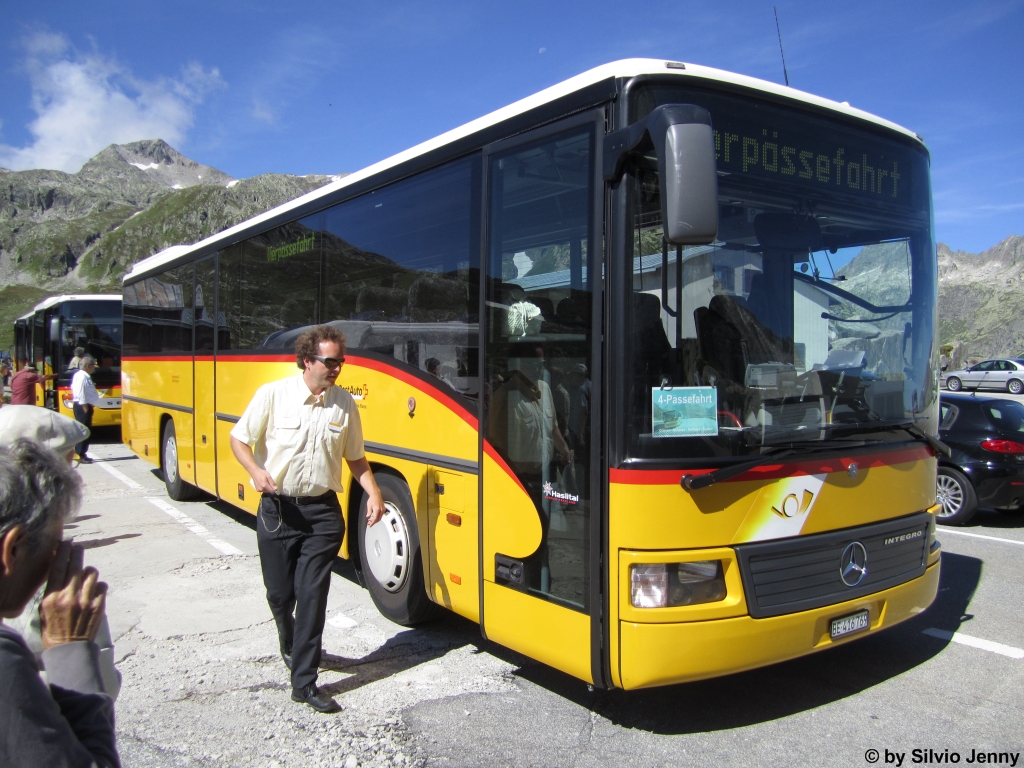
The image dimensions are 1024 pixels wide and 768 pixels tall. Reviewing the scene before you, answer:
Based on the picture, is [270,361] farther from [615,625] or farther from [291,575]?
[615,625]

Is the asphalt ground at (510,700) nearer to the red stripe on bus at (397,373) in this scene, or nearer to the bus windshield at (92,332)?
the red stripe on bus at (397,373)

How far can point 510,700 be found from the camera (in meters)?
4.37

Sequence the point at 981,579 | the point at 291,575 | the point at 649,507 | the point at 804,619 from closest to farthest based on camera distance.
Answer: the point at 649,507 → the point at 804,619 → the point at 291,575 → the point at 981,579

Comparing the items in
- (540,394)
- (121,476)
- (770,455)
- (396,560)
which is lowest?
(121,476)

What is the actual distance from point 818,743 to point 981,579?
3.81 m

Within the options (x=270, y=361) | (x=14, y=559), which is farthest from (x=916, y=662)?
(x=270, y=361)

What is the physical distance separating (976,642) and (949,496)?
4.33 metres

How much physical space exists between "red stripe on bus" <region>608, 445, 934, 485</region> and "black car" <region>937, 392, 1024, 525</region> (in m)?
5.08

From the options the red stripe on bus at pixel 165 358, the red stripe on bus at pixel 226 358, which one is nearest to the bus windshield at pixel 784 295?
the red stripe on bus at pixel 226 358

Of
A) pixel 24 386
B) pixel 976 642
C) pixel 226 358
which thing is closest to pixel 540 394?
pixel 976 642

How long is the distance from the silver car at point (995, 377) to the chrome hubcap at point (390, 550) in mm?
37248

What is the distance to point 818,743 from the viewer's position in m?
3.86

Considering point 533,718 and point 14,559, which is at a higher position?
point 14,559

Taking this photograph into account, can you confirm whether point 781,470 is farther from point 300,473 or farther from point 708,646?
point 300,473
